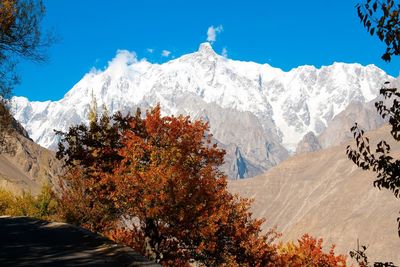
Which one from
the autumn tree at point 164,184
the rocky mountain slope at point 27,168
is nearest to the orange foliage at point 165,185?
the autumn tree at point 164,184

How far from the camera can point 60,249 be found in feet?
48.8

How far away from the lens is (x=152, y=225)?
24734 mm

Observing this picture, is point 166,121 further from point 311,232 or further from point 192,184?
point 311,232

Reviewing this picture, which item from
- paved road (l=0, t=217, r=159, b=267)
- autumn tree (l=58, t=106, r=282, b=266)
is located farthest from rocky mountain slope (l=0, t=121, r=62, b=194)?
paved road (l=0, t=217, r=159, b=267)

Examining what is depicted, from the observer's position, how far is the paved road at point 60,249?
12.9 m

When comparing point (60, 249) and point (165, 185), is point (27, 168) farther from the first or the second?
point (60, 249)

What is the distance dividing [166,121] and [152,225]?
593 cm

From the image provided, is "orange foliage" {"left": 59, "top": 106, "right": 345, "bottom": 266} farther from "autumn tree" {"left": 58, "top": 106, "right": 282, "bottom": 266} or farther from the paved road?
the paved road

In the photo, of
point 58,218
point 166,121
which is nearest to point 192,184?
point 166,121

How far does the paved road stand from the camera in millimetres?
12914

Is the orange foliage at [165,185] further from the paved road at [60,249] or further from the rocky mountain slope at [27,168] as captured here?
the rocky mountain slope at [27,168]

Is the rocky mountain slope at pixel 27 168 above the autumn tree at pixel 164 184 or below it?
above

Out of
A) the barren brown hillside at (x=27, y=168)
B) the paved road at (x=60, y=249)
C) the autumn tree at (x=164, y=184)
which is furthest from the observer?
the barren brown hillside at (x=27, y=168)

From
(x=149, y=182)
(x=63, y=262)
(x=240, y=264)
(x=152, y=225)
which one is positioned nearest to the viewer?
(x=63, y=262)
